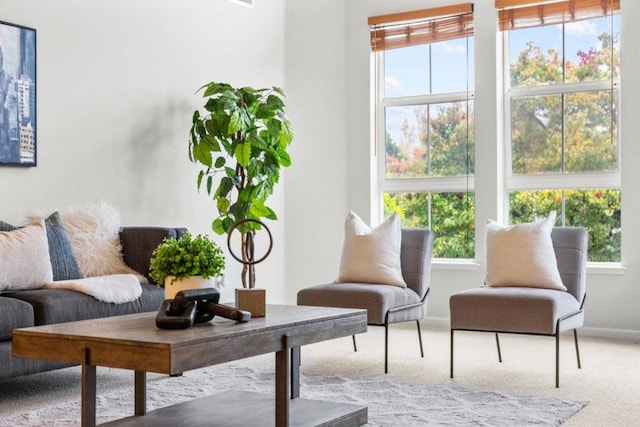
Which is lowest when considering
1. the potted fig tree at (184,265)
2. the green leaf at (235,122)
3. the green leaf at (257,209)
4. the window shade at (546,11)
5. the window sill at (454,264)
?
the window sill at (454,264)

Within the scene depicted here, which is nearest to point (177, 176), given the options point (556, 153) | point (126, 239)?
point (126, 239)

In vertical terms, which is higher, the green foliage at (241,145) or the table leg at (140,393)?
the green foliage at (241,145)

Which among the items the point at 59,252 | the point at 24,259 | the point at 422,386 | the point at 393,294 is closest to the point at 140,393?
the point at 24,259

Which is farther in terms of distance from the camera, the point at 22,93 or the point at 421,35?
the point at 421,35

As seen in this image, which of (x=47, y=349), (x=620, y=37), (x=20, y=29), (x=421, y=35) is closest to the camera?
(x=47, y=349)

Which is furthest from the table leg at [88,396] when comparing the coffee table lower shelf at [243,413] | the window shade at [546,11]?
the window shade at [546,11]

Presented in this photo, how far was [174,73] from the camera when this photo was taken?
235 inches

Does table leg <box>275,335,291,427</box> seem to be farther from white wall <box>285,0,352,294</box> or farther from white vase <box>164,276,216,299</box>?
white wall <box>285,0,352,294</box>

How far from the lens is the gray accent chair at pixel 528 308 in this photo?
420cm

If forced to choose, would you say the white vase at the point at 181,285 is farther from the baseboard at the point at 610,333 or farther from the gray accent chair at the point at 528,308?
the baseboard at the point at 610,333

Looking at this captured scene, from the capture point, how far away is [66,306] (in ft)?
13.2

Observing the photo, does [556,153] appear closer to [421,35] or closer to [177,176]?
[421,35]

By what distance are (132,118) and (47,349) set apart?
3.11 metres

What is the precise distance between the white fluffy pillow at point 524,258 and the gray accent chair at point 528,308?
0.08m
